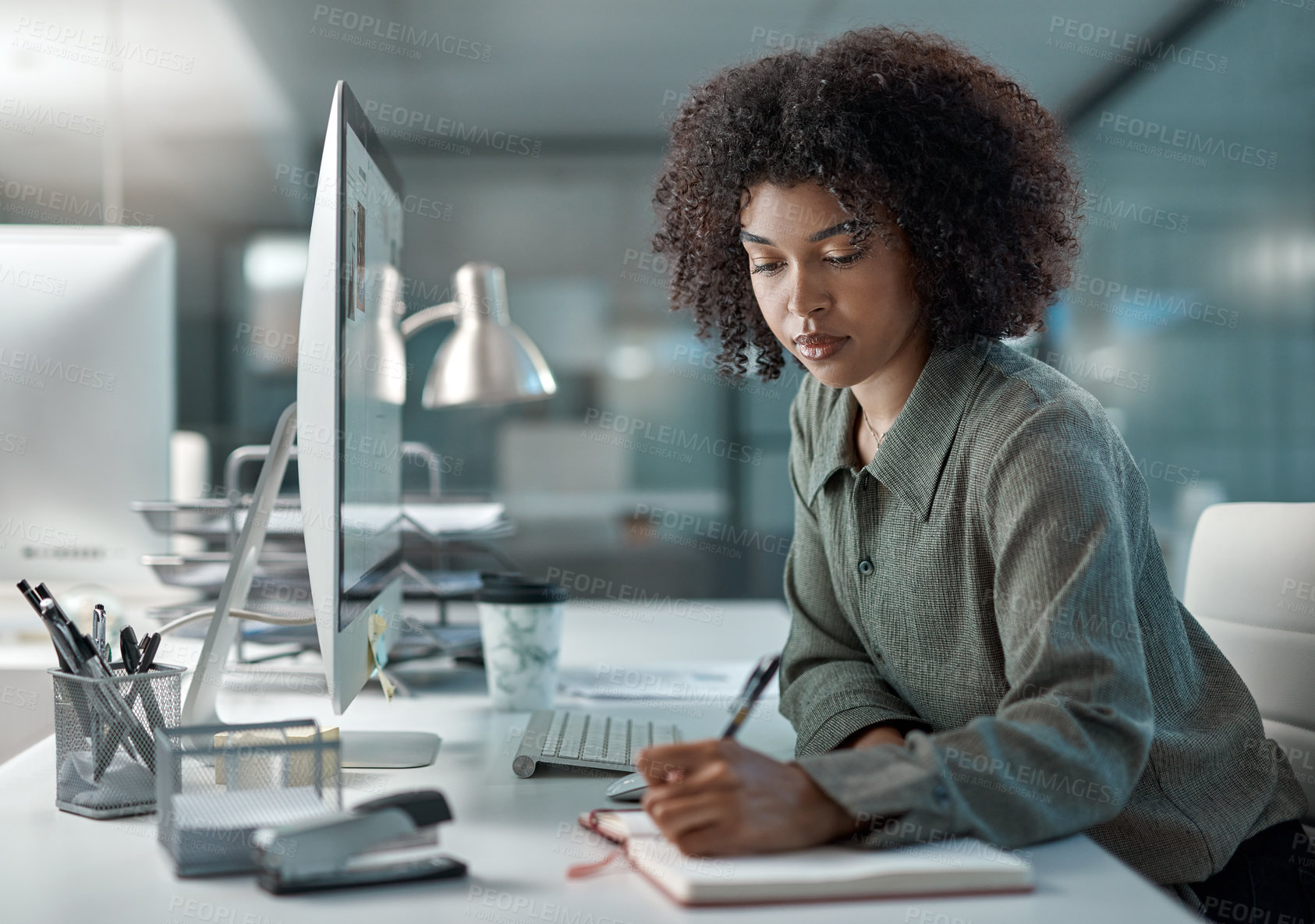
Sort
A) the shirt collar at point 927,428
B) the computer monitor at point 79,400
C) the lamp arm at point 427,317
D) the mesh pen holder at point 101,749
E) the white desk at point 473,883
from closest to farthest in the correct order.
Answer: the white desk at point 473,883 → the mesh pen holder at point 101,749 → the shirt collar at point 927,428 → the computer monitor at point 79,400 → the lamp arm at point 427,317

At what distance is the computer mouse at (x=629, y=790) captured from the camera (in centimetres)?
86

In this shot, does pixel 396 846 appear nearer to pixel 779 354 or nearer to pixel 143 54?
pixel 779 354

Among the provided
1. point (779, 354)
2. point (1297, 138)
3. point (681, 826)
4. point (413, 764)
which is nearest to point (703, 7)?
point (1297, 138)

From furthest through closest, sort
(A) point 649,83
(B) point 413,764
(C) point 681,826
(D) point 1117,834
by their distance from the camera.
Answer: (A) point 649,83, (B) point 413,764, (D) point 1117,834, (C) point 681,826

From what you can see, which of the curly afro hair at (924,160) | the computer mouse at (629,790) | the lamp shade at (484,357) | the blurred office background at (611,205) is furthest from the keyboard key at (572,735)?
the blurred office background at (611,205)

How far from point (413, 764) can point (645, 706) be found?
0.38m

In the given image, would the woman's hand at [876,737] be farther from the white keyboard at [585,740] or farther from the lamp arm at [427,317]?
the lamp arm at [427,317]

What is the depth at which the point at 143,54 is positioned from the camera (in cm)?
397

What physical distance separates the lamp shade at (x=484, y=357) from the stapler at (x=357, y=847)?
1.04 metres

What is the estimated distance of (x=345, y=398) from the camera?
894mm

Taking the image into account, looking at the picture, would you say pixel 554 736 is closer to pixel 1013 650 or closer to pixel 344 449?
pixel 344 449

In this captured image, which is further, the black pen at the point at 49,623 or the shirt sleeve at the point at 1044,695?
the black pen at the point at 49,623

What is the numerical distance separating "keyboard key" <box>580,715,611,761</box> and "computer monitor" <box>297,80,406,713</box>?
218mm

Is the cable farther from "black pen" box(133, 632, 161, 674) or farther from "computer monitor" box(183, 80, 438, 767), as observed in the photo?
"black pen" box(133, 632, 161, 674)
